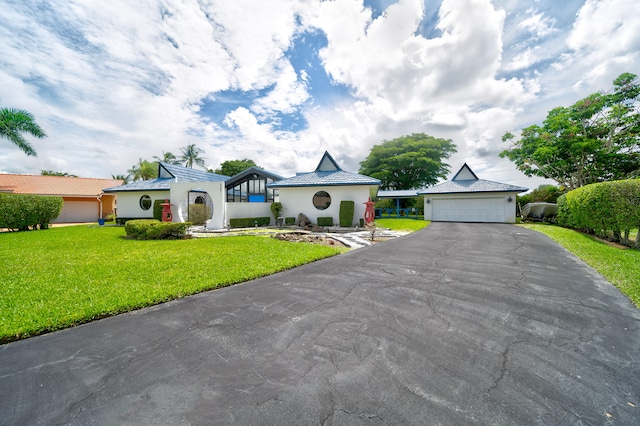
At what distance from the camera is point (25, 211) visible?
1424 centimetres

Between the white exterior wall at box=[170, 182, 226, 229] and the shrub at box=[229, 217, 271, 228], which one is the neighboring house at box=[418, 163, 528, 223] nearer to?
the shrub at box=[229, 217, 271, 228]

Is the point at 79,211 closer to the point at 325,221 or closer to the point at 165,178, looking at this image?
the point at 165,178

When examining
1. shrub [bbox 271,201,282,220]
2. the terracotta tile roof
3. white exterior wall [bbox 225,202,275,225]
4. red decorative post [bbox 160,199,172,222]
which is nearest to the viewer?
red decorative post [bbox 160,199,172,222]

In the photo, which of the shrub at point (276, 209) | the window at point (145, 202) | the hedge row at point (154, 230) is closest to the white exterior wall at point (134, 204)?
the window at point (145, 202)

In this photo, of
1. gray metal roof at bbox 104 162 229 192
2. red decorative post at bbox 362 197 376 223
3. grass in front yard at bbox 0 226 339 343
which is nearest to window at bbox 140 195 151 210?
gray metal roof at bbox 104 162 229 192

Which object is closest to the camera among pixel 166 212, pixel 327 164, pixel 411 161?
pixel 166 212

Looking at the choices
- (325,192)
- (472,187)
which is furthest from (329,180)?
(472,187)

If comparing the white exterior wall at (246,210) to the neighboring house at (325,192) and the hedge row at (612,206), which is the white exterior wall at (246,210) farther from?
the hedge row at (612,206)

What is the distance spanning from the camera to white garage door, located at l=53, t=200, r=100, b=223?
2359 centimetres

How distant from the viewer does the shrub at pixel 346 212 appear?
16.1 m

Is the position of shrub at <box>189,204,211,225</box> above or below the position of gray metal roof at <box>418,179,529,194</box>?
below

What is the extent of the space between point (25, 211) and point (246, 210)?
13.1 metres

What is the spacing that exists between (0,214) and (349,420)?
2219cm

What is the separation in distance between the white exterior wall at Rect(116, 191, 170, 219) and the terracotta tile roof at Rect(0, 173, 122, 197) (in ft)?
22.4
